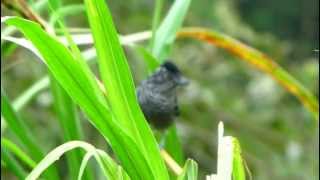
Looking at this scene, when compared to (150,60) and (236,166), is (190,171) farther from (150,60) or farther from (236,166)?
(150,60)

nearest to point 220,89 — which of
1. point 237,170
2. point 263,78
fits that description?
point 263,78

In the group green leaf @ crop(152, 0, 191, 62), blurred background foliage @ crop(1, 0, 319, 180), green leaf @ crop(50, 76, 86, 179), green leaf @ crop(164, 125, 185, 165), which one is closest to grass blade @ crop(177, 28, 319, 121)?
green leaf @ crop(152, 0, 191, 62)

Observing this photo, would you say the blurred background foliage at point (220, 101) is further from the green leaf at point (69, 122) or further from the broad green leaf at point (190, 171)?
the broad green leaf at point (190, 171)

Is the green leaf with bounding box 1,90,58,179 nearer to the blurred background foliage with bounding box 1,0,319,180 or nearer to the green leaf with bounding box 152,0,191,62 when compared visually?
the green leaf with bounding box 152,0,191,62

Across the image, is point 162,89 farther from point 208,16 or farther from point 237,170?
point 208,16

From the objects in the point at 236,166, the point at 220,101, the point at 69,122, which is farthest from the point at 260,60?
the point at 220,101

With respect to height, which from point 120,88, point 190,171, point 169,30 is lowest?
point 190,171

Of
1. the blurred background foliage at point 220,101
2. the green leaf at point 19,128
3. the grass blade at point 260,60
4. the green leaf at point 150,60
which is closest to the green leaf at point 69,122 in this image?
the green leaf at point 19,128

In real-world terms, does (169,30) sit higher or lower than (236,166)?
higher
